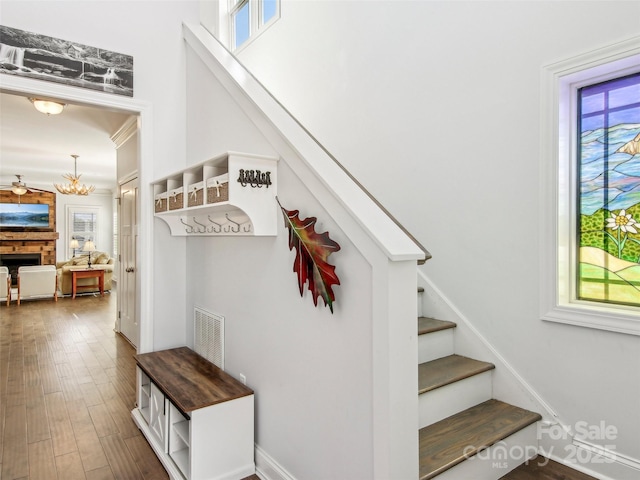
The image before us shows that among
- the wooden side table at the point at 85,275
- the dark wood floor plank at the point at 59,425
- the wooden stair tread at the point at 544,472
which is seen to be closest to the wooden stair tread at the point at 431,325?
the wooden stair tread at the point at 544,472

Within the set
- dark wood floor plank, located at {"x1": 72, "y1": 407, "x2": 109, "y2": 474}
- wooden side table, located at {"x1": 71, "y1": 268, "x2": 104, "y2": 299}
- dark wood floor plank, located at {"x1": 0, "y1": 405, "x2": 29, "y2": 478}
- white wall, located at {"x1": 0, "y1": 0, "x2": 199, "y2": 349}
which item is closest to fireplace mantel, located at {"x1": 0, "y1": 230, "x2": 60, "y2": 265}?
wooden side table, located at {"x1": 71, "y1": 268, "x2": 104, "y2": 299}

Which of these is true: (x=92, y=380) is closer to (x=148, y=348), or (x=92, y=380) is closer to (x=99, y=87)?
(x=148, y=348)

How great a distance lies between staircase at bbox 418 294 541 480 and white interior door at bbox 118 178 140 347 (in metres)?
3.73

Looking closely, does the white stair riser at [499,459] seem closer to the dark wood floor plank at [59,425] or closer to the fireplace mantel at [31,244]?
the dark wood floor plank at [59,425]

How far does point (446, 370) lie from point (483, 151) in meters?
1.32

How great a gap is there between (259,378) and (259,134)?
4.38 ft

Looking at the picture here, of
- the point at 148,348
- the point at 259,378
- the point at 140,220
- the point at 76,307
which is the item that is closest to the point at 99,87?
the point at 140,220

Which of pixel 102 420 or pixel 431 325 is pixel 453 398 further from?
pixel 102 420

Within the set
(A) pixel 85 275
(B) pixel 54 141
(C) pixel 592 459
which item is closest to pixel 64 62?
(C) pixel 592 459

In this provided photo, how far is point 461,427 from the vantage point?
6.38ft

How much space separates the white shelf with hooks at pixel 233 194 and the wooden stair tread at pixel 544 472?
1.71 m

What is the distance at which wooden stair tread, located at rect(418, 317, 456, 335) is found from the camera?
2337mm

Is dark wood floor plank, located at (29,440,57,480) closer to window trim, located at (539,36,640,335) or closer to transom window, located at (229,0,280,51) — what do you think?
window trim, located at (539,36,640,335)

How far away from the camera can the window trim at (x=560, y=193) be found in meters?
1.99
